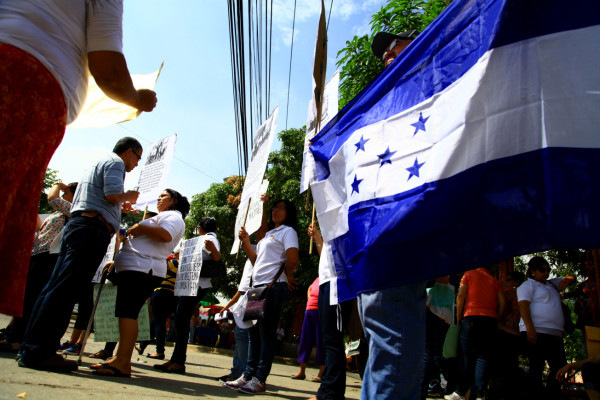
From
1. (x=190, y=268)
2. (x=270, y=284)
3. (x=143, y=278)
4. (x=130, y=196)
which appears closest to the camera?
(x=130, y=196)

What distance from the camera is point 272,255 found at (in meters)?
4.41

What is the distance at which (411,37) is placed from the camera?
2.71 m

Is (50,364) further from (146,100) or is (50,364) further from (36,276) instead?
(146,100)

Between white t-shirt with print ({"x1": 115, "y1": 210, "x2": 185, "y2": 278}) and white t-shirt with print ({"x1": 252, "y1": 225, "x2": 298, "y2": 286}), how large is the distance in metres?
0.81

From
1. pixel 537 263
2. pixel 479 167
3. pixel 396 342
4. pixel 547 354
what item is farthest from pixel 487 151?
pixel 547 354

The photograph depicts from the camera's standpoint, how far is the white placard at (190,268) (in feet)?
16.6

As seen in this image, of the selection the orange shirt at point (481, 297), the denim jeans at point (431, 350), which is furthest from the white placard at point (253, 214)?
the orange shirt at point (481, 297)

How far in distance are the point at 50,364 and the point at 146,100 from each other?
227 cm

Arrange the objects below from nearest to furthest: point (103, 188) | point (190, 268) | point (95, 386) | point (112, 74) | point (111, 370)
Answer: point (112, 74) → point (95, 386) → point (111, 370) → point (103, 188) → point (190, 268)

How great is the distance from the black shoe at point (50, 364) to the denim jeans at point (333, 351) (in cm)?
183

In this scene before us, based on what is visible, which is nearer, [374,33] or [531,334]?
[531,334]

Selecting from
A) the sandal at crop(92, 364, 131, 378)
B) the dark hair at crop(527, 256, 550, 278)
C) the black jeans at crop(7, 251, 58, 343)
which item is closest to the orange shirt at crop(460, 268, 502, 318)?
the dark hair at crop(527, 256, 550, 278)

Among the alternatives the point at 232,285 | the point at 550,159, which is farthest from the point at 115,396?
the point at 232,285

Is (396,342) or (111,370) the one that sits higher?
(396,342)
